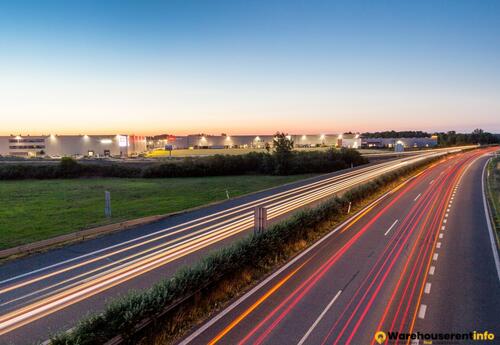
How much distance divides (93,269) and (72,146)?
9112 centimetres

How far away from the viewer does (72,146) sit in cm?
9212

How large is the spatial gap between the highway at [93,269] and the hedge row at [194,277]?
9.53 feet

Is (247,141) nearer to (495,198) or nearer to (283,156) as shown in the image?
(283,156)

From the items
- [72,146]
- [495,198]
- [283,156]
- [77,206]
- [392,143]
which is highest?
[72,146]

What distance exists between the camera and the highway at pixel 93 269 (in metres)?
10.2

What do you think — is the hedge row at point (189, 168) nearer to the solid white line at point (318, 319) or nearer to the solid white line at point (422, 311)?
the solid white line at point (318, 319)

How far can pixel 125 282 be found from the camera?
1262cm

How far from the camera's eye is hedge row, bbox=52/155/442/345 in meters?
7.49

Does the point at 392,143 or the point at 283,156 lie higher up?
the point at 392,143

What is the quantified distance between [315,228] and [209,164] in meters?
44.6

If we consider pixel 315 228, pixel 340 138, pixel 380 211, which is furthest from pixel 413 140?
pixel 315 228

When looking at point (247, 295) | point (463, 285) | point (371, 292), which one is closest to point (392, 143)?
point (463, 285)

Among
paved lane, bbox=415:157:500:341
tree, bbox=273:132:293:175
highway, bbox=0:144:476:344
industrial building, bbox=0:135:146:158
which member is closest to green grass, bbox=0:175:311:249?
highway, bbox=0:144:476:344

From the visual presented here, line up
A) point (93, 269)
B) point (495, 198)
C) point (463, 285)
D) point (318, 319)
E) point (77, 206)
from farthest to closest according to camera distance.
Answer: point (495, 198)
point (77, 206)
point (93, 269)
point (463, 285)
point (318, 319)
